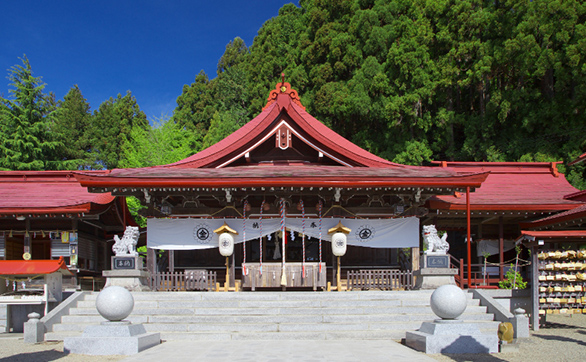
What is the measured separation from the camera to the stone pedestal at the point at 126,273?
13852mm

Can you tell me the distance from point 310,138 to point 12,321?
9.57 meters

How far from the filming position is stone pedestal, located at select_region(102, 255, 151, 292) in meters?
13.9

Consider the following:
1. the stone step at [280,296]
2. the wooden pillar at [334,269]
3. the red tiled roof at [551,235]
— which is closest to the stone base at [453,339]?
the stone step at [280,296]

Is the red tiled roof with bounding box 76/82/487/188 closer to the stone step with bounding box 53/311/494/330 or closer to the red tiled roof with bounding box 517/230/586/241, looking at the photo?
the red tiled roof with bounding box 517/230/586/241

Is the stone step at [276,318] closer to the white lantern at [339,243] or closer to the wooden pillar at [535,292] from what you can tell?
the wooden pillar at [535,292]

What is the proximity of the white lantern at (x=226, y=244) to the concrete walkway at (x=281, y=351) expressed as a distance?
4473 mm

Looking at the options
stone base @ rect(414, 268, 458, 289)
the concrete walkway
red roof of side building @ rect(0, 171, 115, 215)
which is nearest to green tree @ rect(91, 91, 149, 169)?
red roof of side building @ rect(0, 171, 115, 215)

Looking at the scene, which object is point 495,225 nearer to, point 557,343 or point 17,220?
point 557,343

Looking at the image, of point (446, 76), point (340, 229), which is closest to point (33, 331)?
point (340, 229)

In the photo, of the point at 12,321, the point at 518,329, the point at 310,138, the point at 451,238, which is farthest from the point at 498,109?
the point at 12,321

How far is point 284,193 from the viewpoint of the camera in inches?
598

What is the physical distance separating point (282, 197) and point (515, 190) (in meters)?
8.78

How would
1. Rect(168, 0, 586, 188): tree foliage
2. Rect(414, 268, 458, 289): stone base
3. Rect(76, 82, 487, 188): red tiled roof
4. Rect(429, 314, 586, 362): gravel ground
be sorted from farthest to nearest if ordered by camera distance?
Rect(168, 0, 586, 188): tree foliage, Rect(76, 82, 487, 188): red tiled roof, Rect(414, 268, 458, 289): stone base, Rect(429, 314, 586, 362): gravel ground

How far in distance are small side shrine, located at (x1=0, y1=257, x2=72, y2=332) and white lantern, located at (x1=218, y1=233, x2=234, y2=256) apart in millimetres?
4130
